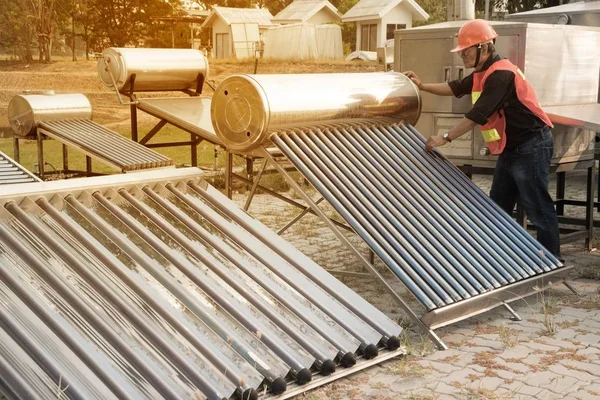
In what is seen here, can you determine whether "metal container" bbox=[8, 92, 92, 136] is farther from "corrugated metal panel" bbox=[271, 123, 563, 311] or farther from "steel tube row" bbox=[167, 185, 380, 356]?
"steel tube row" bbox=[167, 185, 380, 356]

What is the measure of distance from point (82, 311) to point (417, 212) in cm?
263

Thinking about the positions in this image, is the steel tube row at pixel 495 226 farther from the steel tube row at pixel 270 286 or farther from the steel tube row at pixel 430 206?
the steel tube row at pixel 270 286

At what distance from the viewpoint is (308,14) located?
131 ft

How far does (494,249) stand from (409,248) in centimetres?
78

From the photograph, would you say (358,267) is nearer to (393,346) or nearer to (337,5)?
(393,346)

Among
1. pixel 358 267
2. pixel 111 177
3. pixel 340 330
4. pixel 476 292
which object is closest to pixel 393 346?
pixel 340 330

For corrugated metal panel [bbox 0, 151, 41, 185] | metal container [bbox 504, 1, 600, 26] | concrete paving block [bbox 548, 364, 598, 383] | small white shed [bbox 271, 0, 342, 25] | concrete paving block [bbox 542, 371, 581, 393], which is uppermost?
small white shed [bbox 271, 0, 342, 25]

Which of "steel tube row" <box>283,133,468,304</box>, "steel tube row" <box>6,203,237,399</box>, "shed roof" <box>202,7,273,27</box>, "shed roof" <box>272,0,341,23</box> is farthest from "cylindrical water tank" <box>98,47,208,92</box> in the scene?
"shed roof" <box>272,0,341,23</box>

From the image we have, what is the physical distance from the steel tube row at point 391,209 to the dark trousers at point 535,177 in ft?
5.34

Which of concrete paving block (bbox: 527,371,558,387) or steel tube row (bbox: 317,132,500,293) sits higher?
steel tube row (bbox: 317,132,500,293)

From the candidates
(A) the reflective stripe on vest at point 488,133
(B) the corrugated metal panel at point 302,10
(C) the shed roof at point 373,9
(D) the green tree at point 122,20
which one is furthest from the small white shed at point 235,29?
(A) the reflective stripe on vest at point 488,133

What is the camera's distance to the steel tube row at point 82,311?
3578 millimetres

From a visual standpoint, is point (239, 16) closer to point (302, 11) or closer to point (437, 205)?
point (302, 11)

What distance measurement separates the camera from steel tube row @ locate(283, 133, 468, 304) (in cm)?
521
